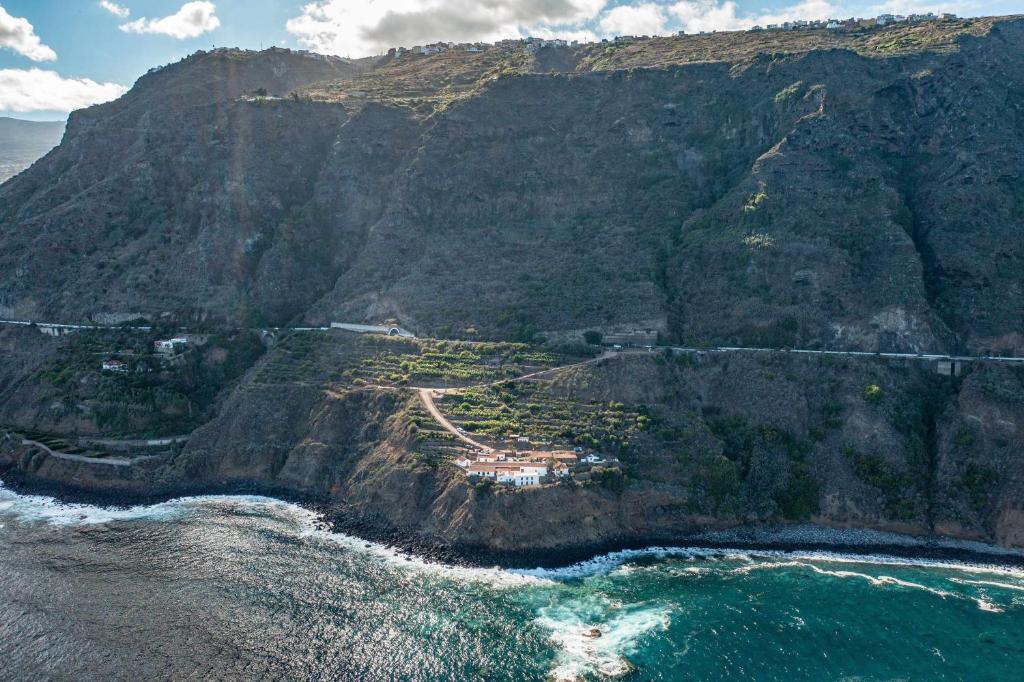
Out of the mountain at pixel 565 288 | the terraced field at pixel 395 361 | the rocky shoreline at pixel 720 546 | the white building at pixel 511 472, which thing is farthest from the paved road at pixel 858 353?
the white building at pixel 511 472

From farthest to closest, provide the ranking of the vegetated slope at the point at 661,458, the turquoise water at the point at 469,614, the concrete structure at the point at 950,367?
the concrete structure at the point at 950,367 → the vegetated slope at the point at 661,458 → the turquoise water at the point at 469,614

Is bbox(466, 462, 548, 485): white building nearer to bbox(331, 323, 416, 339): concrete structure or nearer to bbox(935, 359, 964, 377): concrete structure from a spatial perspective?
bbox(331, 323, 416, 339): concrete structure

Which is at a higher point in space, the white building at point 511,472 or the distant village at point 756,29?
the distant village at point 756,29

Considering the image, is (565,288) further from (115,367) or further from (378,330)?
(115,367)

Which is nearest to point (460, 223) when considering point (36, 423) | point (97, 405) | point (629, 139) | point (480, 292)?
point (480, 292)

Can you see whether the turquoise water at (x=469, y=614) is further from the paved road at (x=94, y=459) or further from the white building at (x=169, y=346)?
the white building at (x=169, y=346)

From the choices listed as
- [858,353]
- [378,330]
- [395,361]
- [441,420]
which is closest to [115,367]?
[378,330]
